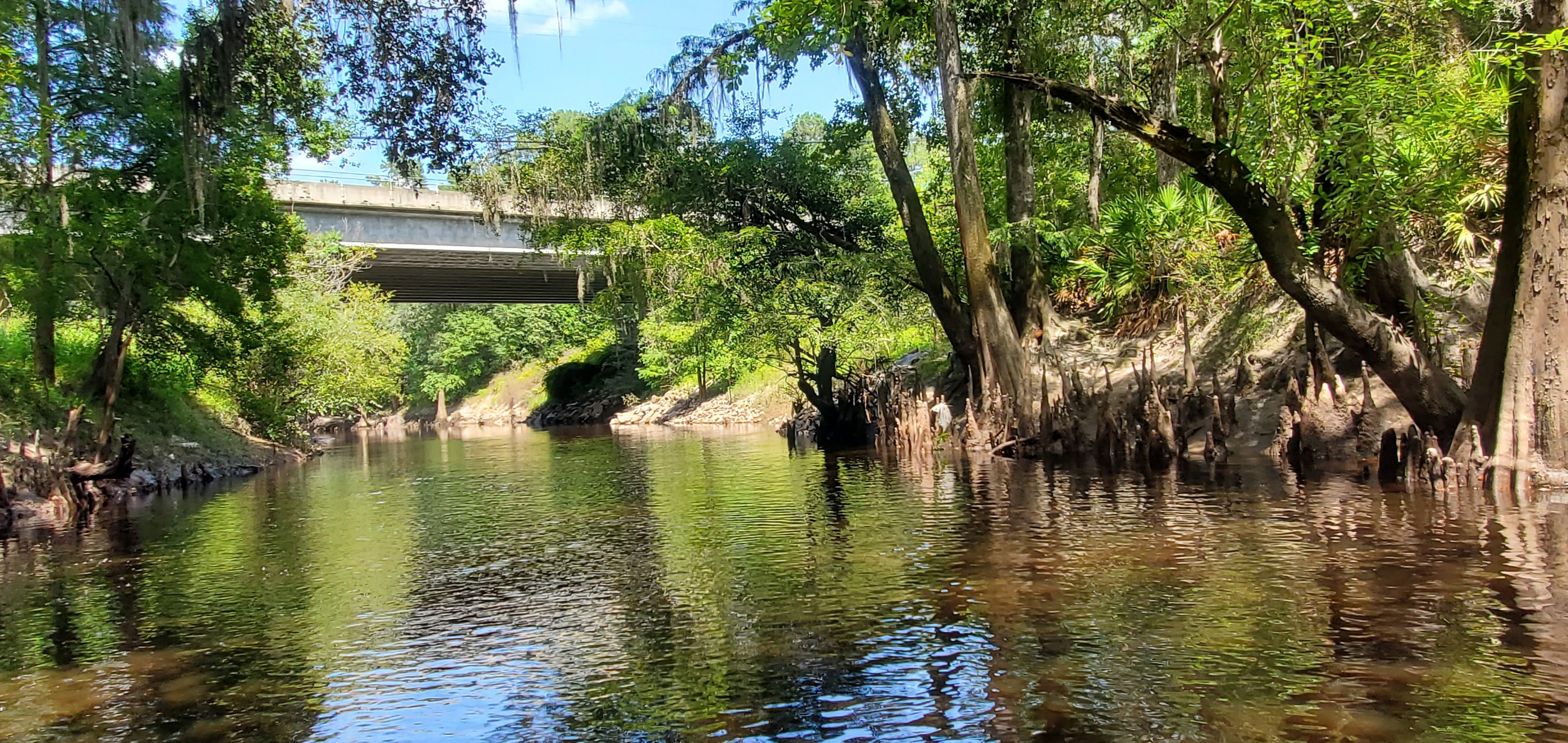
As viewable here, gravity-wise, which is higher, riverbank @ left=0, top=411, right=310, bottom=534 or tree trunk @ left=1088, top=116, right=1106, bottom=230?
tree trunk @ left=1088, top=116, right=1106, bottom=230

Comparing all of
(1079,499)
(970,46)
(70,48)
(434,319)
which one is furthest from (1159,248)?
(434,319)

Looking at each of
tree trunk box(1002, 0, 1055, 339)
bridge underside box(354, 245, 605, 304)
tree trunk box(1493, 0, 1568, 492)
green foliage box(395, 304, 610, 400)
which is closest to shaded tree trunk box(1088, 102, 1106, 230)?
tree trunk box(1002, 0, 1055, 339)

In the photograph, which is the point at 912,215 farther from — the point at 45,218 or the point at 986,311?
the point at 45,218

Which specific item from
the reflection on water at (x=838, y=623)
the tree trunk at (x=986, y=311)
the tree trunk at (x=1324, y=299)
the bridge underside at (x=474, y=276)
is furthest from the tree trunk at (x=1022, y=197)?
the bridge underside at (x=474, y=276)

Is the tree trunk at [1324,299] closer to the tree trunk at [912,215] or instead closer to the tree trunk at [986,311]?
the tree trunk at [986,311]

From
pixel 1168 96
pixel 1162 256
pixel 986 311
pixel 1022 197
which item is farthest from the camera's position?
pixel 1022 197

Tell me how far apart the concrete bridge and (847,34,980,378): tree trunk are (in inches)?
392

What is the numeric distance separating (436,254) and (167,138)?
16471 millimetres

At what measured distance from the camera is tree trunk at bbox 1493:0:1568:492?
1182 centimetres

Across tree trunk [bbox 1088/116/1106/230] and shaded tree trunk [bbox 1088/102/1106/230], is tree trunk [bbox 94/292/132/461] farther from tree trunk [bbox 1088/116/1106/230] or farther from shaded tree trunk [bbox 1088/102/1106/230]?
shaded tree trunk [bbox 1088/102/1106/230]

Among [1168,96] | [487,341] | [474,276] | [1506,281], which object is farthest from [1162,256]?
[487,341]

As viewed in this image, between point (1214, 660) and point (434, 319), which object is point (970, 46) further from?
point (434, 319)

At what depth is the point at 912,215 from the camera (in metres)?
24.5

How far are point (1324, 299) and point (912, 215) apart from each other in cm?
1137
